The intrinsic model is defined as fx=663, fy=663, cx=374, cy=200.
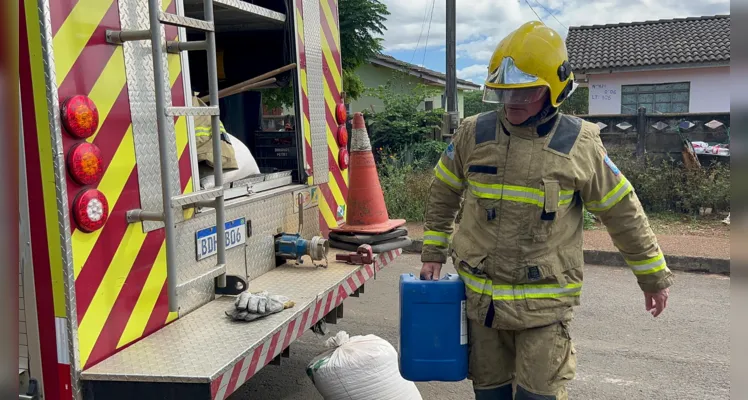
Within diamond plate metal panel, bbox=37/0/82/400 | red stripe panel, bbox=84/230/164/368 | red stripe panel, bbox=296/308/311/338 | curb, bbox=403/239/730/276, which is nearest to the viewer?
diamond plate metal panel, bbox=37/0/82/400

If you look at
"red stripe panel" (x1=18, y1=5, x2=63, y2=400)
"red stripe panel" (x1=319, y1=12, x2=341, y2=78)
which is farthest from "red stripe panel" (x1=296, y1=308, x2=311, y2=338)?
"red stripe panel" (x1=319, y1=12, x2=341, y2=78)

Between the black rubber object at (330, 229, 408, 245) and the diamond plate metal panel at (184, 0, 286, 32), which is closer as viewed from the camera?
the diamond plate metal panel at (184, 0, 286, 32)

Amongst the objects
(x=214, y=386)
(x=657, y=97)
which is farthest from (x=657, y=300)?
(x=657, y=97)

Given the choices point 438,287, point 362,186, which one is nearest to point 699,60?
point 362,186

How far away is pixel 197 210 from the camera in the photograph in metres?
2.95

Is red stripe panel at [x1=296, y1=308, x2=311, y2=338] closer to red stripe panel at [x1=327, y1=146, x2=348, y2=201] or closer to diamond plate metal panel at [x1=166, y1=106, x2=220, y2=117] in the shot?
diamond plate metal panel at [x1=166, y1=106, x2=220, y2=117]

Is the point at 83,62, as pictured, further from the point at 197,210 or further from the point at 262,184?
the point at 262,184

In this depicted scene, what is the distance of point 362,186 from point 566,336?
199 cm

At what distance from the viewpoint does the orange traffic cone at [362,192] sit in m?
4.30

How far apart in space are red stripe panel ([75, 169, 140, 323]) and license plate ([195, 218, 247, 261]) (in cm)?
47

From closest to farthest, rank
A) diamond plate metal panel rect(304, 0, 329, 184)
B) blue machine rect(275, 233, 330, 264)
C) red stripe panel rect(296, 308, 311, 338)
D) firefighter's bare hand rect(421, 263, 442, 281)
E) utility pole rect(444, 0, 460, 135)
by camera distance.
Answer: firefighter's bare hand rect(421, 263, 442, 281), red stripe panel rect(296, 308, 311, 338), blue machine rect(275, 233, 330, 264), diamond plate metal panel rect(304, 0, 329, 184), utility pole rect(444, 0, 460, 135)

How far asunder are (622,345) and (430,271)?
8.33 feet

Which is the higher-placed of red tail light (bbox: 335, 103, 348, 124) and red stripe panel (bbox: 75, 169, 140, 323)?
red tail light (bbox: 335, 103, 348, 124)

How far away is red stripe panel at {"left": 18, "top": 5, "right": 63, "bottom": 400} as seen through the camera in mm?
2209
